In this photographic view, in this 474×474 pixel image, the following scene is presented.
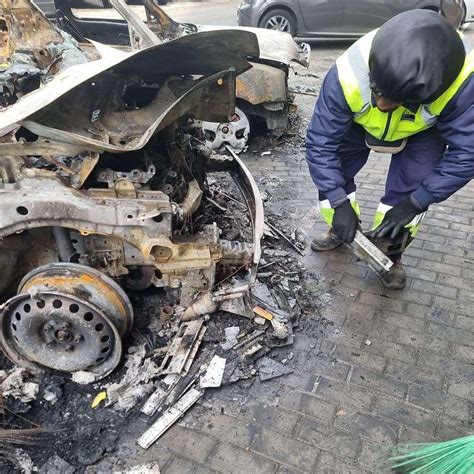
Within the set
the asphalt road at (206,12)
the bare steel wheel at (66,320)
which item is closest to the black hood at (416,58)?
the bare steel wheel at (66,320)

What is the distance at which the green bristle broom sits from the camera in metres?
1.79

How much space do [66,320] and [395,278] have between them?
2339 mm

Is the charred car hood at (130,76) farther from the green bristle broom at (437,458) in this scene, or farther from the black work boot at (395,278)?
the green bristle broom at (437,458)

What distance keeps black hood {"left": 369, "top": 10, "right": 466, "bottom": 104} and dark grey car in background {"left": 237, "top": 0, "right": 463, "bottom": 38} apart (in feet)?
26.8

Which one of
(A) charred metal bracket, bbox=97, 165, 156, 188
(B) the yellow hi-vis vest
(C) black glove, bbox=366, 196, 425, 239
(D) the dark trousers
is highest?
(B) the yellow hi-vis vest

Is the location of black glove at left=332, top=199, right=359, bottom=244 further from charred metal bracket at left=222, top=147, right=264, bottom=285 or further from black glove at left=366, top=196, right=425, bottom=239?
charred metal bracket at left=222, top=147, right=264, bottom=285

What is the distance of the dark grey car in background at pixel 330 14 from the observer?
9.41 metres

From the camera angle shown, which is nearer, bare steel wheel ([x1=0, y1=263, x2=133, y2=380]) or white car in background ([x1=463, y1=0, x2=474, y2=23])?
bare steel wheel ([x1=0, y1=263, x2=133, y2=380])

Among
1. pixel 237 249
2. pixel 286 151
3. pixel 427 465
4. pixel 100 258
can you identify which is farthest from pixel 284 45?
pixel 427 465

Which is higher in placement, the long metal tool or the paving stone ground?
the long metal tool

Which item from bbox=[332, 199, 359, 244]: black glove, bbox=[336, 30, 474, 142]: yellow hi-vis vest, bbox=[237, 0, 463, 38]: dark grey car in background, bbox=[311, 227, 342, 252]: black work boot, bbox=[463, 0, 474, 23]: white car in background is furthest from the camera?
bbox=[463, 0, 474, 23]: white car in background

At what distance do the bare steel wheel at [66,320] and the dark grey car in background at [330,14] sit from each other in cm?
884

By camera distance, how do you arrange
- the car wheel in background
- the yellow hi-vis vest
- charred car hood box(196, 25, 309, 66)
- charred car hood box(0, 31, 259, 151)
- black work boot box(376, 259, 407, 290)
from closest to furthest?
charred car hood box(0, 31, 259, 151) < the yellow hi-vis vest < black work boot box(376, 259, 407, 290) < charred car hood box(196, 25, 309, 66) < the car wheel in background

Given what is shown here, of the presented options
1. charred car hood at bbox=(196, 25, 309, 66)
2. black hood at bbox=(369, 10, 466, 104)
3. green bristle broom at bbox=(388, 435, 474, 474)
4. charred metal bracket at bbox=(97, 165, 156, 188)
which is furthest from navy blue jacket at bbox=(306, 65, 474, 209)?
charred car hood at bbox=(196, 25, 309, 66)
